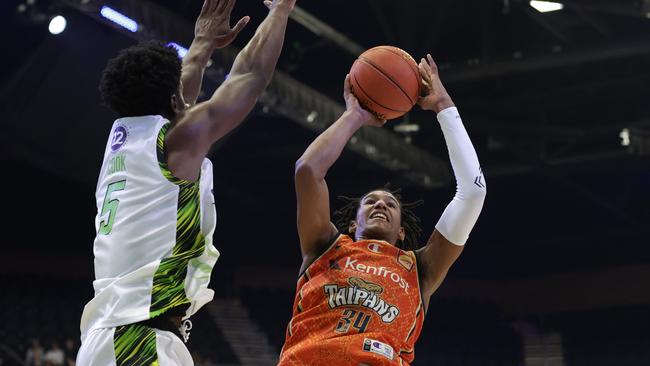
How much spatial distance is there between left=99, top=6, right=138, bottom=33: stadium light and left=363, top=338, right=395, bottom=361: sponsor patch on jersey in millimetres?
7369

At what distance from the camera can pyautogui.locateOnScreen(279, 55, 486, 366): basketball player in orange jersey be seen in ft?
13.3

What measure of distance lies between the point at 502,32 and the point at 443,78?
105cm

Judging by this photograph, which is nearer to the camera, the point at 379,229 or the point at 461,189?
the point at 461,189

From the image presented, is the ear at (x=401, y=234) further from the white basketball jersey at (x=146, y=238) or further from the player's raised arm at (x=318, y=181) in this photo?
the white basketball jersey at (x=146, y=238)

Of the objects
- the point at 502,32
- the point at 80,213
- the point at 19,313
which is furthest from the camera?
the point at 80,213

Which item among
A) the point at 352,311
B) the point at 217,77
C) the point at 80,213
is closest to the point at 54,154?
the point at 217,77

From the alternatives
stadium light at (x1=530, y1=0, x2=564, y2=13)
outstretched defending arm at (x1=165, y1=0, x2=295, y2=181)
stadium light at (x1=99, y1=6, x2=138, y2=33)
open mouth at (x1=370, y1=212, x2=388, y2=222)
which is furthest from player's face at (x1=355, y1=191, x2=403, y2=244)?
stadium light at (x1=530, y1=0, x2=564, y2=13)

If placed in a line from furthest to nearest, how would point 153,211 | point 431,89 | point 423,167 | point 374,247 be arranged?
1. point 423,167
2. point 431,89
3. point 374,247
4. point 153,211

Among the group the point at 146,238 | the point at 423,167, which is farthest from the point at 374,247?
the point at 423,167

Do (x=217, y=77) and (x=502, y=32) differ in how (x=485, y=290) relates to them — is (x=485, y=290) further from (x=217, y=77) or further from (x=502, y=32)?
(x=217, y=77)

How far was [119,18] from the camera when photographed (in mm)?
10648

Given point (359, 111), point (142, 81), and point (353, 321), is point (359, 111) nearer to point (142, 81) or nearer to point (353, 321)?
point (353, 321)

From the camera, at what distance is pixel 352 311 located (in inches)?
161

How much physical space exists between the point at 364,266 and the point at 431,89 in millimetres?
924
